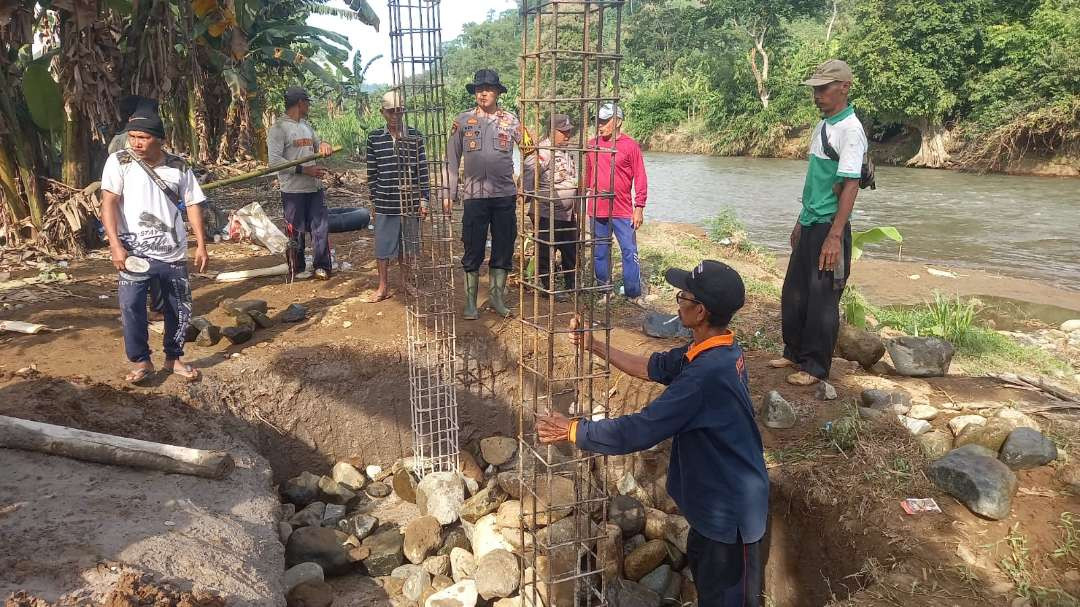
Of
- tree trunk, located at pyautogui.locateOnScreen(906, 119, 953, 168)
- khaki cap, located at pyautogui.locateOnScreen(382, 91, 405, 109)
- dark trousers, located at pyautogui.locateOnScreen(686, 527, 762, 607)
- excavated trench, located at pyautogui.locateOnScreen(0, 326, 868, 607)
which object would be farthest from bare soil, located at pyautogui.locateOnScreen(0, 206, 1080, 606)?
tree trunk, located at pyautogui.locateOnScreen(906, 119, 953, 168)

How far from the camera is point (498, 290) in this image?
575cm

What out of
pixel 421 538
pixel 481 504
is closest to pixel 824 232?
pixel 481 504

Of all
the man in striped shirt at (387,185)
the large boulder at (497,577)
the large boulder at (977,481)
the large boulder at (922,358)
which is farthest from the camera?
the man in striped shirt at (387,185)

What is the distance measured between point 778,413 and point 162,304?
4.01 metres

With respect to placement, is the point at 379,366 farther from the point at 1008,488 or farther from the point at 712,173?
the point at 712,173

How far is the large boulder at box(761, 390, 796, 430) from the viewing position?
14.3 ft

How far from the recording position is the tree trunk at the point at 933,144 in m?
21.3

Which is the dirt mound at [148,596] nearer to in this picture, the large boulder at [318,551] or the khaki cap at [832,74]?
the large boulder at [318,551]

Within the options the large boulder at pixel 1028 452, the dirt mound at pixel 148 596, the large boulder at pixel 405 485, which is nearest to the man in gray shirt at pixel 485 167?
the large boulder at pixel 405 485

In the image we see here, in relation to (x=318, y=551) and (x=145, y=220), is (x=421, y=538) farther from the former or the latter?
(x=145, y=220)

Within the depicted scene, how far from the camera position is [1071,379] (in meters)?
5.56

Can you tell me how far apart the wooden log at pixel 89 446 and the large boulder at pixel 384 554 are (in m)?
1.25

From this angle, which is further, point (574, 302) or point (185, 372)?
point (185, 372)

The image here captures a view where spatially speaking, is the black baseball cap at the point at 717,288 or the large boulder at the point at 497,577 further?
the large boulder at the point at 497,577
